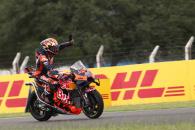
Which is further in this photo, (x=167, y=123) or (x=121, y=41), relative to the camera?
(x=121, y=41)

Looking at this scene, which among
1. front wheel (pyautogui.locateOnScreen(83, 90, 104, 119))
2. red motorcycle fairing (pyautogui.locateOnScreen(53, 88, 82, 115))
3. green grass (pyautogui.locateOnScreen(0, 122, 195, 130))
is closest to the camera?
Result: green grass (pyautogui.locateOnScreen(0, 122, 195, 130))

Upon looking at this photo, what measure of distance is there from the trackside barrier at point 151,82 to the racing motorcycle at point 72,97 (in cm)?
557

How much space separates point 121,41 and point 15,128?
2188cm

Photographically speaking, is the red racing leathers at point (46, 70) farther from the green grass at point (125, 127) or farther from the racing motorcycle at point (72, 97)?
the green grass at point (125, 127)

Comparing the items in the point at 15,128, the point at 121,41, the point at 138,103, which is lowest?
the point at 121,41

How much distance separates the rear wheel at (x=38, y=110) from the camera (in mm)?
14359

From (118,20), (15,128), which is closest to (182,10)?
(118,20)

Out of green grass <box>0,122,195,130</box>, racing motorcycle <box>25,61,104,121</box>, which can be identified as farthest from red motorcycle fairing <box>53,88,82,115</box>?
green grass <box>0,122,195,130</box>

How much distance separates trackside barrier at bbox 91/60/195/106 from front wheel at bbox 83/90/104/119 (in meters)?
6.01

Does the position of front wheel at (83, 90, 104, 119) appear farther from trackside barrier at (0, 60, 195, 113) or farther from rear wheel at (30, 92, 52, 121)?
trackside barrier at (0, 60, 195, 113)

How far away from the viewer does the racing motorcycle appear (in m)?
13.5

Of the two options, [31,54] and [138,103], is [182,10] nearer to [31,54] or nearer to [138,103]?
[31,54]

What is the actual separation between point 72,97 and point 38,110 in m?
1.04

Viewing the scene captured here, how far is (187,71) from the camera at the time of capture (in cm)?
1944
